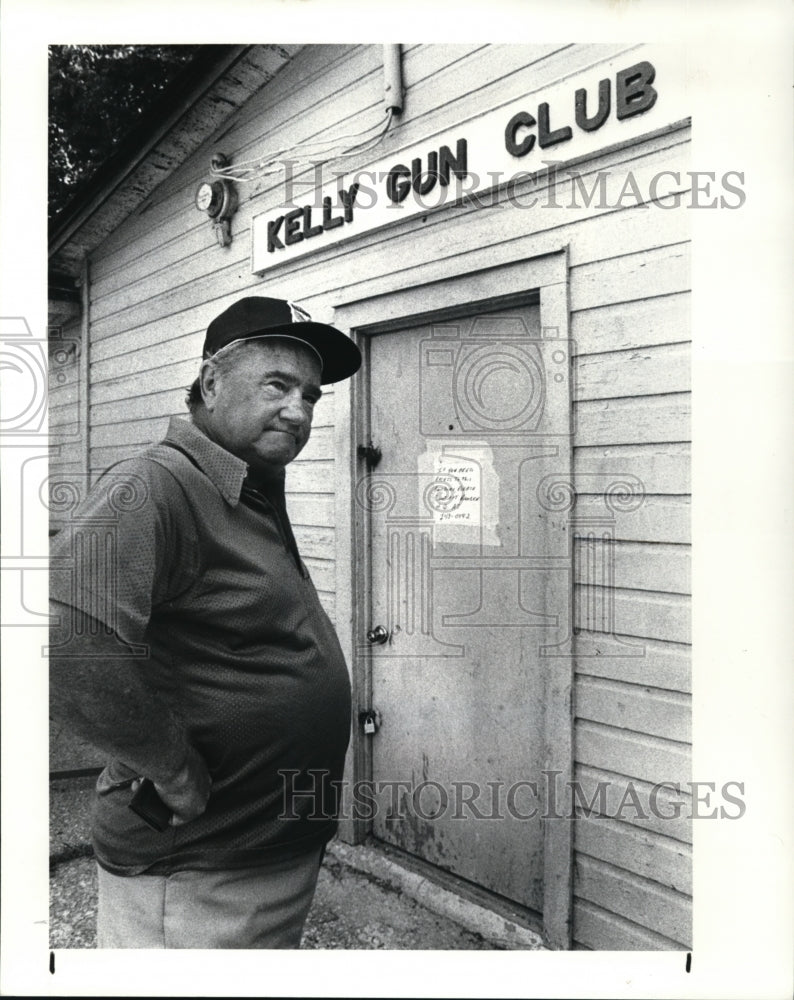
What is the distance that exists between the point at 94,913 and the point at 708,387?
2.18 m

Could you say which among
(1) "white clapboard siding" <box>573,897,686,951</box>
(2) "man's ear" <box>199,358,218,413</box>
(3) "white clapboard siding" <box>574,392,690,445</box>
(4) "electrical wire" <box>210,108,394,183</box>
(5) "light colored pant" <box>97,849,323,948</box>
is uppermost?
(4) "electrical wire" <box>210,108,394,183</box>

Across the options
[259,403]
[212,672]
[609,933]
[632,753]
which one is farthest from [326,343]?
[609,933]

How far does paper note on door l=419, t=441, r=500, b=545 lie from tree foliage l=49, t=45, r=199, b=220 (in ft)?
4.33

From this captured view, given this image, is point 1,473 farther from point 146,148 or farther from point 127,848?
point 146,148

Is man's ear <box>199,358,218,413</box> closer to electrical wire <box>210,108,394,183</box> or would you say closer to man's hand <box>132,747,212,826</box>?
electrical wire <box>210,108,394,183</box>

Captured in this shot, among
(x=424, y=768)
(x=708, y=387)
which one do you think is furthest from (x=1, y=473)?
(x=708, y=387)

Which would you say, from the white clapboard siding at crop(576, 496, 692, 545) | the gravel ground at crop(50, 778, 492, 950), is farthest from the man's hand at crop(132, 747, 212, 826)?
the white clapboard siding at crop(576, 496, 692, 545)

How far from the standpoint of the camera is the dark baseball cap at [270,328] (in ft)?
5.87

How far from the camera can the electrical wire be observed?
80.1 inches

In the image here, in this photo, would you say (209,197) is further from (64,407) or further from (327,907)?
(327,907)

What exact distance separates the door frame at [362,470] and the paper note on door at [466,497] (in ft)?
0.84

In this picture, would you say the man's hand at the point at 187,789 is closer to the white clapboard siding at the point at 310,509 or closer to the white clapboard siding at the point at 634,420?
the white clapboard siding at the point at 310,509

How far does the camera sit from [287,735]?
5.36 ft

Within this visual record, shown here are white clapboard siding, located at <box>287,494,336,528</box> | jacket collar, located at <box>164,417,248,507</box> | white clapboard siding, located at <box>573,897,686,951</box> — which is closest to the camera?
jacket collar, located at <box>164,417,248,507</box>
